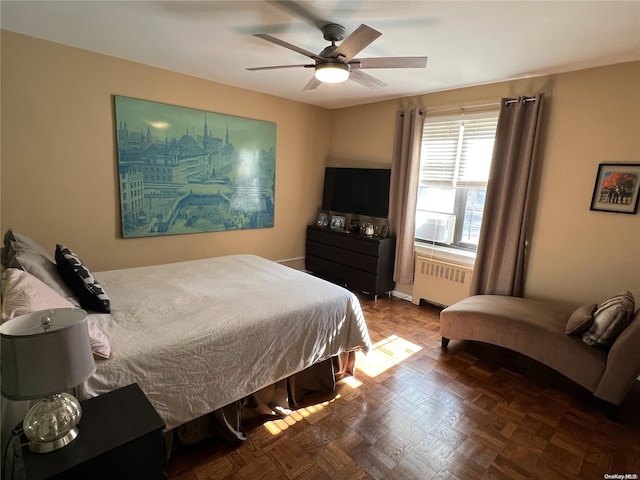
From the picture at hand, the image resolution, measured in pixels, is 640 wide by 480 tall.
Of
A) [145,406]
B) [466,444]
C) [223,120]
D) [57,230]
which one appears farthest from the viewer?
[223,120]

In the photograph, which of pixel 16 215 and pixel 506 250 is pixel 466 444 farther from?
pixel 16 215

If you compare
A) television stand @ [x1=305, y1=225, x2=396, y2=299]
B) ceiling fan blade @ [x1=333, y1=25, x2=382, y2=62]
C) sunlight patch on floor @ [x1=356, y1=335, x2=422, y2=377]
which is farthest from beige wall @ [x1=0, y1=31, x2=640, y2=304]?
ceiling fan blade @ [x1=333, y1=25, x2=382, y2=62]

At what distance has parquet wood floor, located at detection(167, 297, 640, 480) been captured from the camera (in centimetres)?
165

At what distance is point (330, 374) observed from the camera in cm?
224

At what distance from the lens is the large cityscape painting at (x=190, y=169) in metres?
3.16

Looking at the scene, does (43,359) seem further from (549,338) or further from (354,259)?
(354,259)

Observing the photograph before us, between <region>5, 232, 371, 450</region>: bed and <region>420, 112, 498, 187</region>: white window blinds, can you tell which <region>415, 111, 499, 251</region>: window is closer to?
<region>420, 112, 498, 187</region>: white window blinds

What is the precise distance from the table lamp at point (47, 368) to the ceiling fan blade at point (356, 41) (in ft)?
6.00

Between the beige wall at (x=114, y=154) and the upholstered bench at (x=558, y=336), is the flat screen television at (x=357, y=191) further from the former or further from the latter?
the upholstered bench at (x=558, y=336)

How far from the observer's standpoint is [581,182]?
2754 mm

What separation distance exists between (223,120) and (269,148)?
0.67 meters

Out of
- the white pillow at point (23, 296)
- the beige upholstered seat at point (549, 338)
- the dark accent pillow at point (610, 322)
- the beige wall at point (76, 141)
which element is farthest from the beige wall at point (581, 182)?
the white pillow at point (23, 296)

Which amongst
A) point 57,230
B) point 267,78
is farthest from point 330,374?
point 267,78

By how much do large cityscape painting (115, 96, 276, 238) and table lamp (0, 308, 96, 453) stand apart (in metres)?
2.44
